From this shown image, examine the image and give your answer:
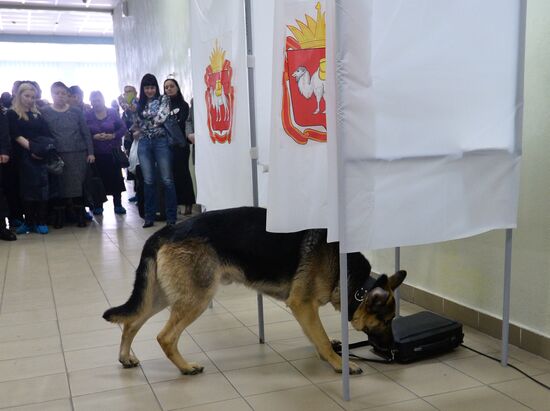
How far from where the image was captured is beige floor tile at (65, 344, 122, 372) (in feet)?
9.43

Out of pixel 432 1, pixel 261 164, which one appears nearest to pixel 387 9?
pixel 432 1

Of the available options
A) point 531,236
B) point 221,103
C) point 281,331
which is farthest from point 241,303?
point 531,236

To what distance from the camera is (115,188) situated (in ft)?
26.3

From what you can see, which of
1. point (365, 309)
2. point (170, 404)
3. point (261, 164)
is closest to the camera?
point (170, 404)

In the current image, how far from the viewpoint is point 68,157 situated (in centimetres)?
689

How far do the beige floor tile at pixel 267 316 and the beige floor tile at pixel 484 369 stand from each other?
45.3 inches

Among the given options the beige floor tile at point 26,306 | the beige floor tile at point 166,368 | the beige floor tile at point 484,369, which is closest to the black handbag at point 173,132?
the beige floor tile at point 26,306

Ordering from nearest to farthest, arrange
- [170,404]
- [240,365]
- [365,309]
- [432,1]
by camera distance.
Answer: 1. [432,1]
2. [170,404]
3. [365,309]
4. [240,365]

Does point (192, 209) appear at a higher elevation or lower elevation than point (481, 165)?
lower

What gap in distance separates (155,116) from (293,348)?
13.3 feet

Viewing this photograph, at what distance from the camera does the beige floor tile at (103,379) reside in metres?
A: 2.59

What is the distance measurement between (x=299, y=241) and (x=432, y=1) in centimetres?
125

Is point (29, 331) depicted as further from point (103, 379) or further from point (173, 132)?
point (173, 132)

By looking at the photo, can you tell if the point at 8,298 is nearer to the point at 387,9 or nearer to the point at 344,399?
the point at 344,399
